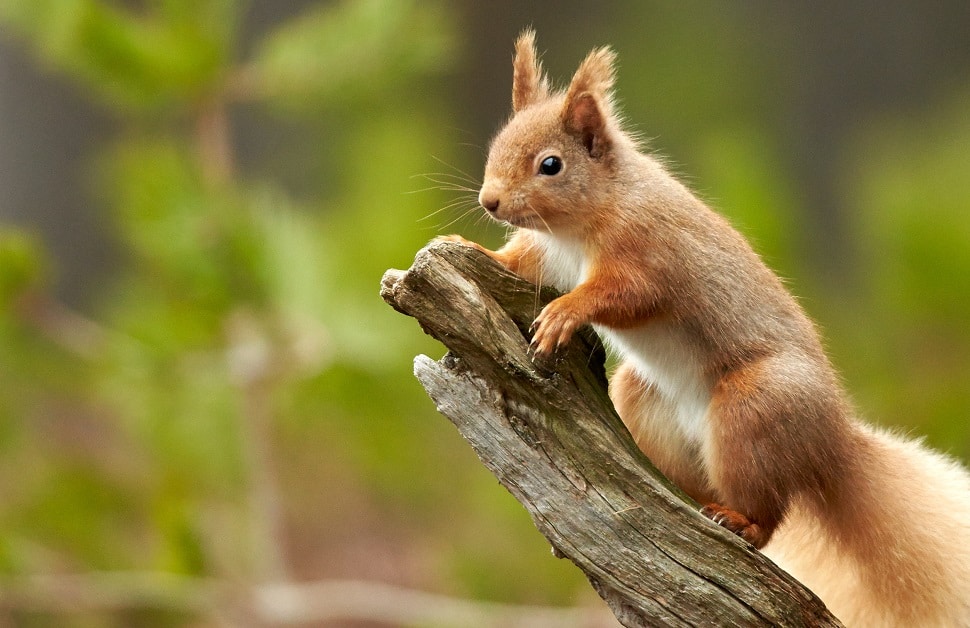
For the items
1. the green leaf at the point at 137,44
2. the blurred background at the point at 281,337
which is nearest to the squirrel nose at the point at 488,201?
the blurred background at the point at 281,337

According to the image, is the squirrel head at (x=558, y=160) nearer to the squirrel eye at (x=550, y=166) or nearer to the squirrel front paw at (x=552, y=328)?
the squirrel eye at (x=550, y=166)

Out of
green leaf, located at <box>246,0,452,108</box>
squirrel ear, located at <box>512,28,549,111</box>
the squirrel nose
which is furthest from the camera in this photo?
green leaf, located at <box>246,0,452,108</box>

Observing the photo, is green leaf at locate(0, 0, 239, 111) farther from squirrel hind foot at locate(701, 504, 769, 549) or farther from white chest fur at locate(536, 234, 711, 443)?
squirrel hind foot at locate(701, 504, 769, 549)

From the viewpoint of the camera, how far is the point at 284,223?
3658 mm

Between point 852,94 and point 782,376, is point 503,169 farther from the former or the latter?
point 852,94

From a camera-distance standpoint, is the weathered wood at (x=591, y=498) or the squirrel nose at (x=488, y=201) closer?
the weathered wood at (x=591, y=498)

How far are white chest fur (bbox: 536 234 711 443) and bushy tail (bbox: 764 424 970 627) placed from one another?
10.8 inches

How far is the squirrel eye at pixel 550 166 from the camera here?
210 cm

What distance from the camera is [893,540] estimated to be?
209 centimetres

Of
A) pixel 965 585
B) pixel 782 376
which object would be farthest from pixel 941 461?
pixel 782 376

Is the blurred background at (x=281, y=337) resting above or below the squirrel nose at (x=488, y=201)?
above

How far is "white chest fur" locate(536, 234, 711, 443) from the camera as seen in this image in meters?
2.09

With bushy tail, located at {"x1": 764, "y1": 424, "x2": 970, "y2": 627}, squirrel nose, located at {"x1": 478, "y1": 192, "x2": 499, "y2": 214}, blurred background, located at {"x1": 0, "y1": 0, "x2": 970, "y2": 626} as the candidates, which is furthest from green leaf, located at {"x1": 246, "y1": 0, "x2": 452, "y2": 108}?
bushy tail, located at {"x1": 764, "y1": 424, "x2": 970, "y2": 627}

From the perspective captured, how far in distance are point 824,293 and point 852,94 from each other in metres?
4.95
